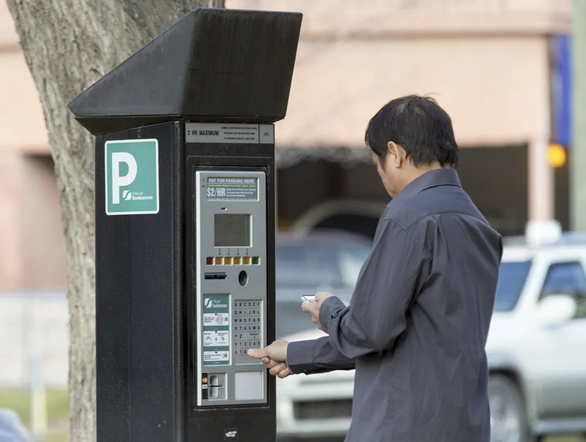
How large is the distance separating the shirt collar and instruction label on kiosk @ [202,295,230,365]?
775mm

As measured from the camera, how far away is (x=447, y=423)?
325cm

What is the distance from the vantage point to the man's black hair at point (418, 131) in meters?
3.39

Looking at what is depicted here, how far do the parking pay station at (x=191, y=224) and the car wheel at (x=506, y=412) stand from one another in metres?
4.78

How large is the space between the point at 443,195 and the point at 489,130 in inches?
531

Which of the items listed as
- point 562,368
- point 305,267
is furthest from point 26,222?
point 562,368

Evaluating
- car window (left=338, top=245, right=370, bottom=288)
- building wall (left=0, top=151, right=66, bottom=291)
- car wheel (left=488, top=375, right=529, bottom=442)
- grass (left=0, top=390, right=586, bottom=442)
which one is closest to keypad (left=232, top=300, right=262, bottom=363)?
car wheel (left=488, top=375, right=529, bottom=442)

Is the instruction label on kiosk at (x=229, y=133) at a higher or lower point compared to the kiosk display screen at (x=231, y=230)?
higher

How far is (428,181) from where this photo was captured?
133 inches

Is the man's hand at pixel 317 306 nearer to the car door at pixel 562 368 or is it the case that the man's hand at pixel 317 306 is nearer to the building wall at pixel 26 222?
the car door at pixel 562 368

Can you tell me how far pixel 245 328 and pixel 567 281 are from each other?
18.6 ft

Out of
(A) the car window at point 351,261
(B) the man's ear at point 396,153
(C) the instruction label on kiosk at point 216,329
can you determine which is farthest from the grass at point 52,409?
(B) the man's ear at point 396,153

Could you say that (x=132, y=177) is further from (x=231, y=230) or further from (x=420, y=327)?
(x=420, y=327)

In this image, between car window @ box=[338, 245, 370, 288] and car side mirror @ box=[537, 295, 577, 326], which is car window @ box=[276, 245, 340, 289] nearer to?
car window @ box=[338, 245, 370, 288]

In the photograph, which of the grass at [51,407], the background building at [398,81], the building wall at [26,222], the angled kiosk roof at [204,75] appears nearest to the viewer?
the angled kiosk roof at [204,75]
